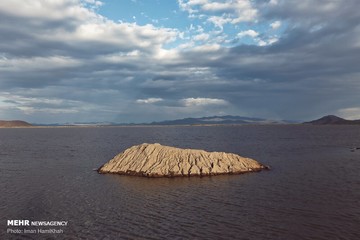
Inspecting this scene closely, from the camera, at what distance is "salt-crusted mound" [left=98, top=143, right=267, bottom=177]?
51.8m

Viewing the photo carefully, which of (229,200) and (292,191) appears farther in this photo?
(292,191)

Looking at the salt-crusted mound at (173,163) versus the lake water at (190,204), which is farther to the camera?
the salt-crusted mound at (173,163)

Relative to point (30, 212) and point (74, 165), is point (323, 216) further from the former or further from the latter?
point (74, 165)

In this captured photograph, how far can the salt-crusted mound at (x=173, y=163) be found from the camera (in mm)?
51750

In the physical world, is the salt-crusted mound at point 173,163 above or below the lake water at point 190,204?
above

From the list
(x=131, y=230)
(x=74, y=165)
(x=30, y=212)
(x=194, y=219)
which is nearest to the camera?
(x=131, y=230)

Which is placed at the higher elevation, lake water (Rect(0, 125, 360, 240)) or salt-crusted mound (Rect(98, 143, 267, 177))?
salt-crusted mound (Rect(98, 143, 267, 177))

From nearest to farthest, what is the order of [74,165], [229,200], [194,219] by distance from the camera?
[194,219], [229,200], [74,165]

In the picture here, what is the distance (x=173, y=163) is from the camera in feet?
174

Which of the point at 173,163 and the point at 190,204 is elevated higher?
the point at 173,163

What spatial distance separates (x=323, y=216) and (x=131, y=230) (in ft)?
57.1

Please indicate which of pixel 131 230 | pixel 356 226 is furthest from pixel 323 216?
pixel 131 230

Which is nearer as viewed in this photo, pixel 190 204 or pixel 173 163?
pixel 190 204

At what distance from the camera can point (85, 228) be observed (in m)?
28.2
